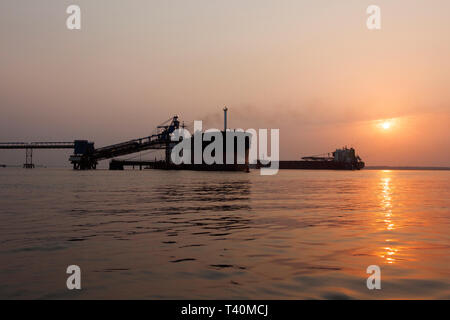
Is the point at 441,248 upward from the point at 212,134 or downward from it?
downward

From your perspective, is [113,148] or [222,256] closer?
[222,256]

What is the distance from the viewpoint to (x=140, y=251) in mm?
10594

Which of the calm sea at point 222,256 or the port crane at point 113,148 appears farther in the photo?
the port crane at point 113,148

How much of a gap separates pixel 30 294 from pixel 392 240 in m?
10.2

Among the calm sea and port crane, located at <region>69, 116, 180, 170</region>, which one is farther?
port crane, located at <region>69, 116, 180, 170</region>

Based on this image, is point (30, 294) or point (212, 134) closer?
point (30, 294)

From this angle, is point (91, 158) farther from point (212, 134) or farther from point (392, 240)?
point (392, 240)

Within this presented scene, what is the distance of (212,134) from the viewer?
128750mm

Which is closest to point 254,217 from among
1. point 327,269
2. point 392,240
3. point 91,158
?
point 392,240

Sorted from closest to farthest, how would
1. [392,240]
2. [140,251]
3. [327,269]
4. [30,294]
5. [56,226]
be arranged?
[30,294]
[327,269]
[140,251]
[392,240]
[56,226]

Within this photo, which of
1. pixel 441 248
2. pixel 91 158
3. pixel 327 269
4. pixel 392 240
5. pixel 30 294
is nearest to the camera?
pixel 30 294
